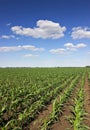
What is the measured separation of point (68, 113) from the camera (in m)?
9.45

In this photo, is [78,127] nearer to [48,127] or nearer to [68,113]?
[48,127]

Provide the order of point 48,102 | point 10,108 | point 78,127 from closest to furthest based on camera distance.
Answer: point 78,127 < point 10,108 < point 48,102

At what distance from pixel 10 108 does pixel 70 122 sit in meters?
2.57

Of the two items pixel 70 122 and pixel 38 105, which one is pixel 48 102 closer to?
pixel 38 105

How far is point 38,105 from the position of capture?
32.2 ft

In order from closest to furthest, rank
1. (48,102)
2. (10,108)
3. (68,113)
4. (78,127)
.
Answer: (78,127) < (10,108) < (68,113) < (48,102)

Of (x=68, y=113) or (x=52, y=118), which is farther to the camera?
(x=68, y=113)

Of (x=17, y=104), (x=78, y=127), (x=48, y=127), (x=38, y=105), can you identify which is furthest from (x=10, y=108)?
(x=78, y=127)

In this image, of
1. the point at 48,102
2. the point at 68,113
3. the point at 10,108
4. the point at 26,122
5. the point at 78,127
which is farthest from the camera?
the point at 48,102

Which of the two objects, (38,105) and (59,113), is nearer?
(59,113)

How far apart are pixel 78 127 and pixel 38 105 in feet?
10.5

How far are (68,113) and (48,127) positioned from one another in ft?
7.70

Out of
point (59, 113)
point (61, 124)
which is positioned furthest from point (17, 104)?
point (61, 124)

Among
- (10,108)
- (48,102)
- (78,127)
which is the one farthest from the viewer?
(48,102)
